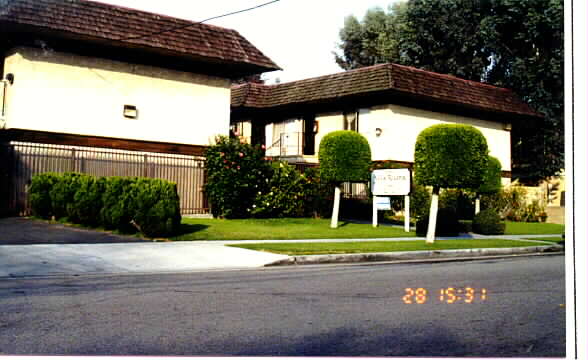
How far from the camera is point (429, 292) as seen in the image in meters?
7.81

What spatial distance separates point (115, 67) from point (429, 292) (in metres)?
16.7

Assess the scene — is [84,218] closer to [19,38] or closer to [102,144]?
[102,144]

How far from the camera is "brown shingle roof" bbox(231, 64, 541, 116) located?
26.7 metres

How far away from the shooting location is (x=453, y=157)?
50.7 ft

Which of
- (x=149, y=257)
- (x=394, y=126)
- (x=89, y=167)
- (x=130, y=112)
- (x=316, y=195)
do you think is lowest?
(x=149, y=257)

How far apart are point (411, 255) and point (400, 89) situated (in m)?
14.0

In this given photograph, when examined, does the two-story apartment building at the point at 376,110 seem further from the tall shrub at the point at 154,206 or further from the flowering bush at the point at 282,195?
the tall shrub at the point at 154,206

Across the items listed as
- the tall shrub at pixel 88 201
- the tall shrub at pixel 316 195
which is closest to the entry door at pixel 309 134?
the tall shrub at pixel 316 195

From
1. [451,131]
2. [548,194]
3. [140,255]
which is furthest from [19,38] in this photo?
[548,194]

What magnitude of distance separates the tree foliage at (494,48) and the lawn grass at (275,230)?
599 cm

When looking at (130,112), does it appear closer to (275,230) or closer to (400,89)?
(275,230)

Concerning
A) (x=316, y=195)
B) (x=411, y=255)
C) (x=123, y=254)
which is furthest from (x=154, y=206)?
(x=316, y=195)

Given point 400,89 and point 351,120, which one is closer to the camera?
point 400,89
